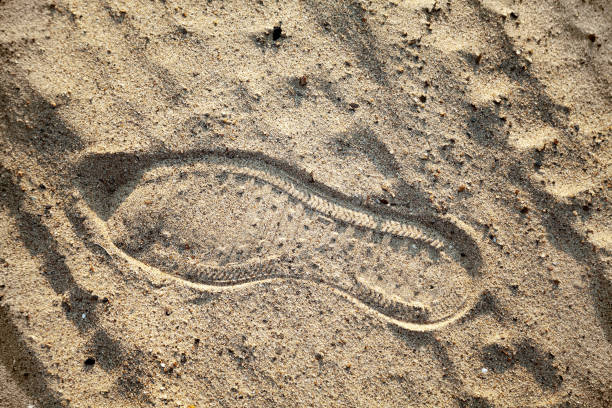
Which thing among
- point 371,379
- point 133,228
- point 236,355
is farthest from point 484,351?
point 133,228

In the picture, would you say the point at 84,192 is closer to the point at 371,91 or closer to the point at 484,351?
the point at 371,91

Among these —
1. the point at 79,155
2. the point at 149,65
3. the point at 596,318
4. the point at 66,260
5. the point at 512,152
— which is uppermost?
the point at 512,152

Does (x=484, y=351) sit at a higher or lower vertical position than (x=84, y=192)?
higher

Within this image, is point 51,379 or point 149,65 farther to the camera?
point 149,65
